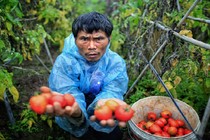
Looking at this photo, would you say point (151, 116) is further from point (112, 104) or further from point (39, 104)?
point (39, 104)

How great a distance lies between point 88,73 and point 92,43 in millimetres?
357

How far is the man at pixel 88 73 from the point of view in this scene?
2152 mm

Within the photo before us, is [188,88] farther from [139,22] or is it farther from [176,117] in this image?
[139,22]

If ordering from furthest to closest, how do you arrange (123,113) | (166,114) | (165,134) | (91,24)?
1. (166,114)
2. (165,134)
3. (91,24)
4. (123,113)

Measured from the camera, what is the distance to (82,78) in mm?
2391

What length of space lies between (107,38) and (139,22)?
1.29 meters

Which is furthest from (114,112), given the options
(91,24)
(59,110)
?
(91,24)

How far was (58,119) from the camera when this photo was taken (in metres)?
2.37

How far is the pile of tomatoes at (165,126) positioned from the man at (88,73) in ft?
1.14

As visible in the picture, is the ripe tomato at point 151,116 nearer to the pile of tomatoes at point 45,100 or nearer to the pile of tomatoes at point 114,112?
the pile of tomatoes at point 114,112

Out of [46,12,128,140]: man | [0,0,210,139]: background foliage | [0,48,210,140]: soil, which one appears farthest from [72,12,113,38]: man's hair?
[0,48,210,140]: soil

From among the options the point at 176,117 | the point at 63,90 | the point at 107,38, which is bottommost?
the point at 176,117

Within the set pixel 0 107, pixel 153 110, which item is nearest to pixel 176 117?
pixel 153 110

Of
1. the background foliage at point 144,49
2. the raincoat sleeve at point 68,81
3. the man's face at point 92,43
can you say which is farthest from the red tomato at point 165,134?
the man's face at point 92,43
